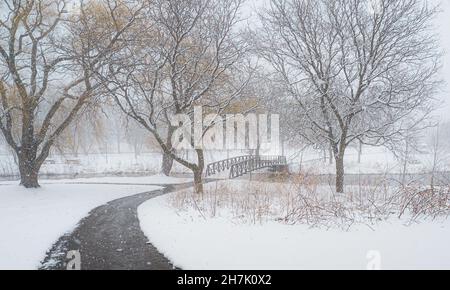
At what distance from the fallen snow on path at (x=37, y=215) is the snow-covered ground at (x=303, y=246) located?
272 cm

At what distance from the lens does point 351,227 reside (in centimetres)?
798

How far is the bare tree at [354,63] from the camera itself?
15875 millimetres

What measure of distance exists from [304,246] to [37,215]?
9203 millimetres

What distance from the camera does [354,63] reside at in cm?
1680

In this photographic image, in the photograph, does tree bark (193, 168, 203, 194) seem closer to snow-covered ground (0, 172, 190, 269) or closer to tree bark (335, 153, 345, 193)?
snow-covered ground (0, 172, 190, 269)

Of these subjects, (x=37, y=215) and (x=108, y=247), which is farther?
(x=37, y=215)

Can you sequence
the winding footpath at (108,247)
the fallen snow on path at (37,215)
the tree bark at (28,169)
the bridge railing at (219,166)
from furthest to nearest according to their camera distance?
the bridge railing at (219,166) → the tree bark at (28,169) → the fallen snow on path at (37,215) → the winding footpath at (108,247)

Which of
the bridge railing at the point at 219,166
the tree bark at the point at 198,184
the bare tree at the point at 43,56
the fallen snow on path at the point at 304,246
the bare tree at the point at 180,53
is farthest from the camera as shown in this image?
the bridge railing at the point at 219,166

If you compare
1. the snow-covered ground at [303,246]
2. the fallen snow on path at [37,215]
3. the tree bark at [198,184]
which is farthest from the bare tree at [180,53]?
the snow-covered ground at [303,246]

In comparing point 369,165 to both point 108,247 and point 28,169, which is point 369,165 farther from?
point 108,247

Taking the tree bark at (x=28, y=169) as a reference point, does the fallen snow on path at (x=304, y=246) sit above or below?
below

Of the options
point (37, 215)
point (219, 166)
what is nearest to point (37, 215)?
point (37, 215)

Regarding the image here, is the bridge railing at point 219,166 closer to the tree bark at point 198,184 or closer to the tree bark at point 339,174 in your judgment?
the tree bark at point 198,184
